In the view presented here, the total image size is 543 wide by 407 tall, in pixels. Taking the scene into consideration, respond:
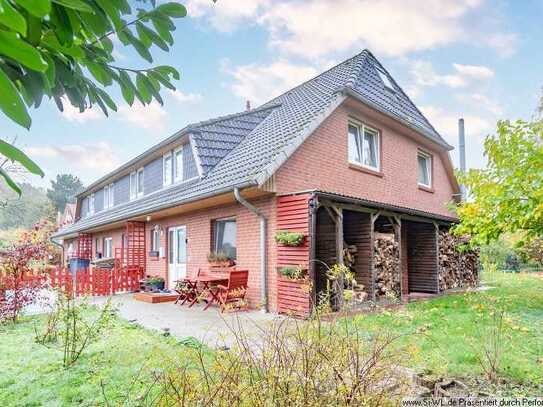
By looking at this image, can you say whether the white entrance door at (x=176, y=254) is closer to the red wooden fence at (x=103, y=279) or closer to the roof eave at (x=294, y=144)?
the red wooden fence at (x=103, y=279)

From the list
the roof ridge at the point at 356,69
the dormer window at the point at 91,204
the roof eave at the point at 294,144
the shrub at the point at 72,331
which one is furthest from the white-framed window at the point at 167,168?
the dormer window at the point at 91,204

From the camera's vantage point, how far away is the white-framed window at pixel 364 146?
11.9 m

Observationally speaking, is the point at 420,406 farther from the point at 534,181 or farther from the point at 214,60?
the point at 534,181

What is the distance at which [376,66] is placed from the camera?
15.2 meters

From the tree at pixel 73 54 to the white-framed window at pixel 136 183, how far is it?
1641 centimetres

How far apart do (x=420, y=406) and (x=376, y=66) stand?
14.1 meters

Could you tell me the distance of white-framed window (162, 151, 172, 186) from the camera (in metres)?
15.0

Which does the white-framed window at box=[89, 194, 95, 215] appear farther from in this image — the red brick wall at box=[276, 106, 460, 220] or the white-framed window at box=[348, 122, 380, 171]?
the red brick wall at box=[276, 106, 460, 220]

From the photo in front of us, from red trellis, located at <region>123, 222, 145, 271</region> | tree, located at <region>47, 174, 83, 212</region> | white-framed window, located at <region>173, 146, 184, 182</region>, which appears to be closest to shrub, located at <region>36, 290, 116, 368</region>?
white-framed window, located at <region>173, 146, 184, 182</region>

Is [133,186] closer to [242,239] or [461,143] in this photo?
[242,239]

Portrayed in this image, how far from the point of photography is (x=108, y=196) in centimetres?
2236

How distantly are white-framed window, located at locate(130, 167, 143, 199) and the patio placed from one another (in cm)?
746

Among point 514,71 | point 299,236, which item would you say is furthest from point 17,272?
point 514,71

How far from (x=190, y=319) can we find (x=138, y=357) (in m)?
3.24
